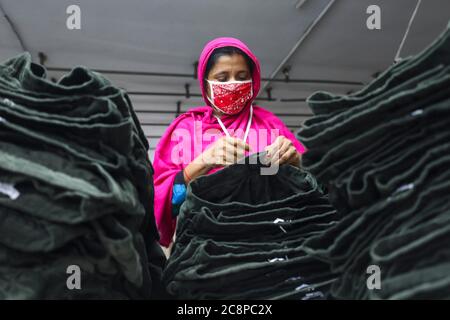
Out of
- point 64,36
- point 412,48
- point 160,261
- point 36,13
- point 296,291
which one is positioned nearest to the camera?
point 296,291

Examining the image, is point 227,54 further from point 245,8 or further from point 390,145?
point 245,8

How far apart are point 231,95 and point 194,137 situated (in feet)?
0.40

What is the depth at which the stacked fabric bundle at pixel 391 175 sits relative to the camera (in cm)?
40

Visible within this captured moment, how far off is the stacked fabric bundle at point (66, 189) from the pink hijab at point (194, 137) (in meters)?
0.29

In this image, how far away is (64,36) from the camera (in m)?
2.68

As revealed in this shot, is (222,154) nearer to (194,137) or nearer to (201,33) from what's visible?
(194,137)

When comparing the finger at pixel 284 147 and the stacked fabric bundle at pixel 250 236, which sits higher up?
the finger at pixel 284 147

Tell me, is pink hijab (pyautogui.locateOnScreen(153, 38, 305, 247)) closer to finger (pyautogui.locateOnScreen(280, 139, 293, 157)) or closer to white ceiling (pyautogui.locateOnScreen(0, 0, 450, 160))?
finger (pyautogui.locateOnScreen(280, 139, 293, 157))

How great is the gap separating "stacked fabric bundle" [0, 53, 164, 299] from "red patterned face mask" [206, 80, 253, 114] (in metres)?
0.38

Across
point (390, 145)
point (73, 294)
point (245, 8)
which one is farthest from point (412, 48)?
point (73, 294)

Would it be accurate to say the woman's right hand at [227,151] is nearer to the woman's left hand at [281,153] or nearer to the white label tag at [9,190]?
the woman's left hand at [281,153]

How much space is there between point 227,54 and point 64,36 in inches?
81.9

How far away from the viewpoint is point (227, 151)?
0.73 m

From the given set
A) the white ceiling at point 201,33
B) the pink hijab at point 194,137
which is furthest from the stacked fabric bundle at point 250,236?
the white ceiling at point 201,33
